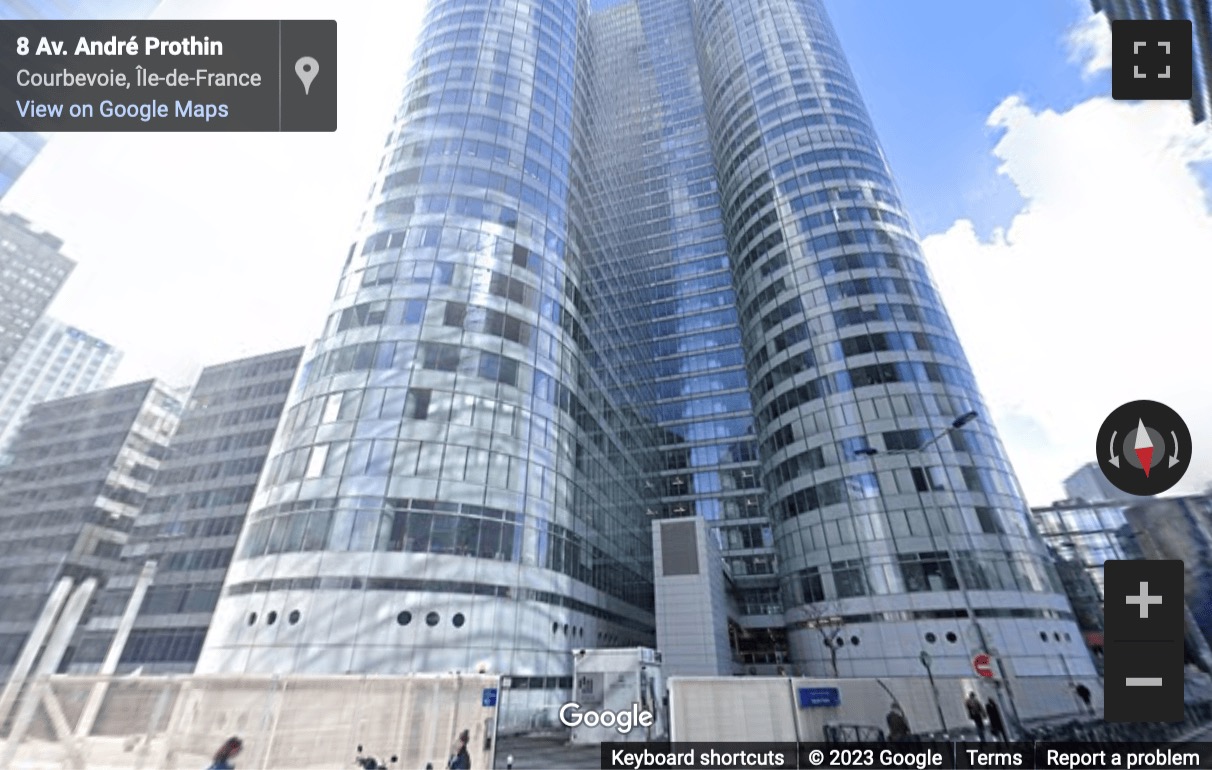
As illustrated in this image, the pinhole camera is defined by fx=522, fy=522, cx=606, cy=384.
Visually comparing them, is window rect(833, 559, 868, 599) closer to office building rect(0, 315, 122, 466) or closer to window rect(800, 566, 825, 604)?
window rect(800, 566, 825, 604)

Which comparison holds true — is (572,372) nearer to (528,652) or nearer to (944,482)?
(528,652)

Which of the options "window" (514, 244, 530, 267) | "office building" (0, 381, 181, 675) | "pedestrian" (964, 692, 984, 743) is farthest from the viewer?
"office building" (0, 381, 181, 675)

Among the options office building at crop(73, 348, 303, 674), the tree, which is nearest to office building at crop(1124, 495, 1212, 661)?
the tree

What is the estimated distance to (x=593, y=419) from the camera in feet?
146

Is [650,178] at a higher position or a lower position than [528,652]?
higher

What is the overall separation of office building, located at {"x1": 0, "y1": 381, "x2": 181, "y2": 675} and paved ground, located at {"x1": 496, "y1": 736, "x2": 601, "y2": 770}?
65.7m

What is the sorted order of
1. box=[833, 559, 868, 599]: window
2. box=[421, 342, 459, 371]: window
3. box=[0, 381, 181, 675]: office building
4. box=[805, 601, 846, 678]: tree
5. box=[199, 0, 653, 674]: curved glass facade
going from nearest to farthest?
box=[199, 0, 653, 674]: curved glass facade → box=[421, 342, 459, 371]: window → box=[805, 601, 846, 678]: tree → box=[833, 559, 868, 599]: window → box=[0, 381, 181, 675]: office building

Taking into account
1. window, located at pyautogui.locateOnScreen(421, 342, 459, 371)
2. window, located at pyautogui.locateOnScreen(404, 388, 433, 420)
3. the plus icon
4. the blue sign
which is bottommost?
the blue sign

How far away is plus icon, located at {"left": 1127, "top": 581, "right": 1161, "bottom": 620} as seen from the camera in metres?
4.94

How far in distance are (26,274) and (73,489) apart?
1175 inches

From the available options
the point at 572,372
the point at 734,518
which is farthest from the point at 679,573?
the point at 734,518

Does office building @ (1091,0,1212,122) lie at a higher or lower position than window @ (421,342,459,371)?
lower

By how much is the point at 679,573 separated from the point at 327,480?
890 inches

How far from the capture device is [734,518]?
61.2m
